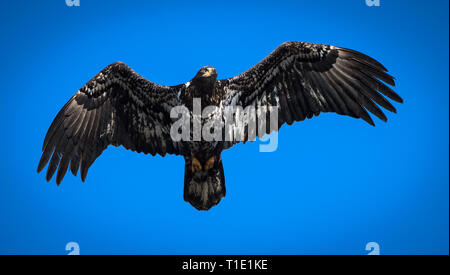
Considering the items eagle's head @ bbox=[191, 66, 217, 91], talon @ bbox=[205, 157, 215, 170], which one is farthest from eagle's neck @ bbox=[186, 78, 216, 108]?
talon @ bbox=[205, 157, 215, 170]

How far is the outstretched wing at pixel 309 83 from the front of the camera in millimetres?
5988

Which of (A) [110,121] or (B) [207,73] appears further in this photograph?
(A) [110,121]

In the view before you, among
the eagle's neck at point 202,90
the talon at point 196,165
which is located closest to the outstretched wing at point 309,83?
the eagle's neck at point 202,90

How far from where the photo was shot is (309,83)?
6.31 meters

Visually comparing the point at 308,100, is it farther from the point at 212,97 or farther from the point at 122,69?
the point at 122,69

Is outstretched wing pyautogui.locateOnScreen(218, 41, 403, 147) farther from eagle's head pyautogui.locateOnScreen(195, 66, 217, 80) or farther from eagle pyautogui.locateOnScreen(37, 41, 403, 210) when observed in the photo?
eagle's head pyautogui.locateOnScreen(195, 66, 217, 80)

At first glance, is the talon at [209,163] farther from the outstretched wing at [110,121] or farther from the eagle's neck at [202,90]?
the eagle's neck at [202,90]

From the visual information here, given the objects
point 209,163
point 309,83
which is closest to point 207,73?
point 209,163

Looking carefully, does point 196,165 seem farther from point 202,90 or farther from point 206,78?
point 206,78

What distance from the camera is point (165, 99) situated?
6.35 meters

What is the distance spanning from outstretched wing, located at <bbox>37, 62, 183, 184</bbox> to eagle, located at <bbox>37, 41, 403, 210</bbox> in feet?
0.05

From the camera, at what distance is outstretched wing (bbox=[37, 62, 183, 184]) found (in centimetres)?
626

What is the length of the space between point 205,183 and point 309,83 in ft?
7.28

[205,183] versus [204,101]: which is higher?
[204,101]
